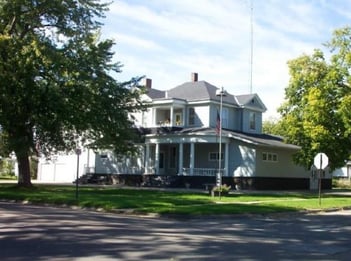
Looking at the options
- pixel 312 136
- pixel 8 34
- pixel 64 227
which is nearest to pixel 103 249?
pixel 64 227

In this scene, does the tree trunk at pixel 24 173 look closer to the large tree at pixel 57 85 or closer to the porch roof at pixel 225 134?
the large tree at pixel 57 85

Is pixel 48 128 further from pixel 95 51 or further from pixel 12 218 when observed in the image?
pixel 12 218

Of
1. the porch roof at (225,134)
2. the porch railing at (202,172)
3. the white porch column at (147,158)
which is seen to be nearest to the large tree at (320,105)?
the porch roof at (225,134)

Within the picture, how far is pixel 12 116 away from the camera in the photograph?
32219mm

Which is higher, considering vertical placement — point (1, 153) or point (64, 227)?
point (1, 153)

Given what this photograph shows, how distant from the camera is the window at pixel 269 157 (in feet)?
142

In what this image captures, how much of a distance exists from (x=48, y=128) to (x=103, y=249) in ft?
75.3

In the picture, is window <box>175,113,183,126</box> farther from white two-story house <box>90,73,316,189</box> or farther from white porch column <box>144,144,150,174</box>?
white porch column <box>144,144,150,174</box>

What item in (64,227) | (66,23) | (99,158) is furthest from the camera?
(99,158)

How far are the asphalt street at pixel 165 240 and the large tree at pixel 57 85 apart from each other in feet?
46.8

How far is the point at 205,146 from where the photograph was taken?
45.7 metres

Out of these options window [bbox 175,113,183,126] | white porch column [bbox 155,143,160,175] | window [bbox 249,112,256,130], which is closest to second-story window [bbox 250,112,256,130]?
window [bbox 249,112,256,130]

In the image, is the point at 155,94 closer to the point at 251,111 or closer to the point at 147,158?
the point at 147,158

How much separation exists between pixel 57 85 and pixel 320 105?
18.4 m
